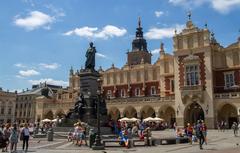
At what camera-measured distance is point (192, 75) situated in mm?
50438

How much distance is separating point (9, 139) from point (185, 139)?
1327 centimetres

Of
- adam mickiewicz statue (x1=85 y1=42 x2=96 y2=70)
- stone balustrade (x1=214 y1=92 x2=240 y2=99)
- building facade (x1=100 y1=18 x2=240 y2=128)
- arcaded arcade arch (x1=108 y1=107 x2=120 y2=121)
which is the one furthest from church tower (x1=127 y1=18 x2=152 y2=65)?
adam mickiewicz statue (x1=85 y1=42 x2=96 y2=70)

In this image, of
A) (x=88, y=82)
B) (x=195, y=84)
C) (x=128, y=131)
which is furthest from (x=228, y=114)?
(x=128, y=131)

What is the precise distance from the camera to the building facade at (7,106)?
91125 mm

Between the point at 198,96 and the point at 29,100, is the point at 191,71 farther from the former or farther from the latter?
the point at 29,100

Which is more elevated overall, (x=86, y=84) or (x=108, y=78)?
(x=108, y=78)

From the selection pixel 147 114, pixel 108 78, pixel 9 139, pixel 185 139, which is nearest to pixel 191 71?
pixel 147 114

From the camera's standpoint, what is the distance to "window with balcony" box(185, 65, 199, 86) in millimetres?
50031

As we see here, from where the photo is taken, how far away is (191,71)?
5062 cm

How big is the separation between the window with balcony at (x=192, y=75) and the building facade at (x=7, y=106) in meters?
57.8

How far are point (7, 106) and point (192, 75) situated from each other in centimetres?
6095

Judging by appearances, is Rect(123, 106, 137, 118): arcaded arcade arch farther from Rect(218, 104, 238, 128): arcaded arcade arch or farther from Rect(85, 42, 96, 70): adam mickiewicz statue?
Rect(85, 42, 96, 70): adam mickiewicz statue

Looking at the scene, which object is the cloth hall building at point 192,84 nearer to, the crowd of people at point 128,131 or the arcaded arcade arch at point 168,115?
the arcaded arcade arch at point 168,115

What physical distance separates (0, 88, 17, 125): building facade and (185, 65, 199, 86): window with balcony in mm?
57809
